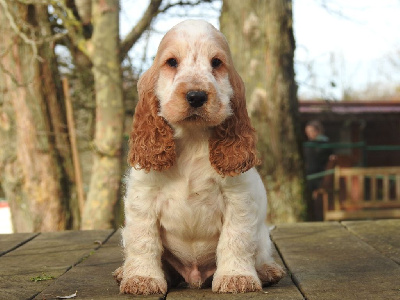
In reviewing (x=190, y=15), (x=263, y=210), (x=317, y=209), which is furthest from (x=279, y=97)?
(x=317, y=209)

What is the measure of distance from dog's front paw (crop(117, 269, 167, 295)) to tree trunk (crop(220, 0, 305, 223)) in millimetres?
3711

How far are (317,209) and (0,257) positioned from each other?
12.7 meters

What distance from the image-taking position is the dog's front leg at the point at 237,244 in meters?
3.42

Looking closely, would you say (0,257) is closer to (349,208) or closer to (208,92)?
(208,92)

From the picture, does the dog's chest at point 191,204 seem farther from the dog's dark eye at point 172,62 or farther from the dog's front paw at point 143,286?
the dog's dark eye at point 172,62

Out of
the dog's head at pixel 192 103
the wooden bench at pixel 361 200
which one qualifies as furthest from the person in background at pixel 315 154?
the dog's head at pixel 192 103

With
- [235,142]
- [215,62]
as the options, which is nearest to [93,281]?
[235,142]

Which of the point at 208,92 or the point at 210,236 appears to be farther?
the point at 210,236

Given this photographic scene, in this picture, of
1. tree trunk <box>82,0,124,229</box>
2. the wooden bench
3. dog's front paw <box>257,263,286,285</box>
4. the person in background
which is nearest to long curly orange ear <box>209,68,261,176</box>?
dog's front paw <box>257,263,286,285</box>

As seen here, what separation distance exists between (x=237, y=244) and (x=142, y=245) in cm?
59

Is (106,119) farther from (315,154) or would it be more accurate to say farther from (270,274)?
(315,154)

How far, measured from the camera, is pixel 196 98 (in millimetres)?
3027

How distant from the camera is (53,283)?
149 inches

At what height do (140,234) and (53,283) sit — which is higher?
(140,234)
